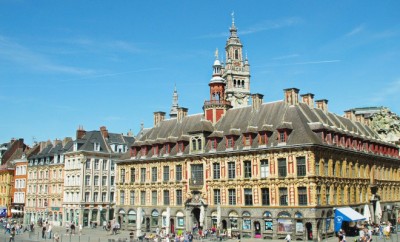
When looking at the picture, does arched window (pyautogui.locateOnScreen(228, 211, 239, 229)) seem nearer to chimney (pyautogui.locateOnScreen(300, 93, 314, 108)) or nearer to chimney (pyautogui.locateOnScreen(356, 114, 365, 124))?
chimney (pyautogui.locateOnScreen(300, 93, 314, 108))

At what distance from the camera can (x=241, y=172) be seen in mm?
52219

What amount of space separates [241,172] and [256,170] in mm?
2002

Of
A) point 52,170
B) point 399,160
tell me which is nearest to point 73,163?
point 52,170

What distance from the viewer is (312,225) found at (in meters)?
46.2

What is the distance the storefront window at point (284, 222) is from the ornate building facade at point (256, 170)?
0.33ft

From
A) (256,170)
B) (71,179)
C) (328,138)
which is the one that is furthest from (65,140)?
(328,138)

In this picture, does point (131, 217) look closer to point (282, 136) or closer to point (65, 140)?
point (282, 136)

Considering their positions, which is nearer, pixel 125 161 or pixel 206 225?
pixel 206 225

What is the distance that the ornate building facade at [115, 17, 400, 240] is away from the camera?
→ 1886 inches

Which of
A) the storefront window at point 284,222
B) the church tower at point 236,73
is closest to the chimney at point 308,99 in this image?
the storefront window at point 284,222

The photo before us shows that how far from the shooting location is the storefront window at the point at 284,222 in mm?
47934

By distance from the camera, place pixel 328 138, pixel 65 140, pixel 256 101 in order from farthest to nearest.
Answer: pixel 65 140
pixel 256 101
pixel 328 138

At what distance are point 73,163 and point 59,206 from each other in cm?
829

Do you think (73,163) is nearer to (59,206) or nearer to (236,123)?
(59,206)
